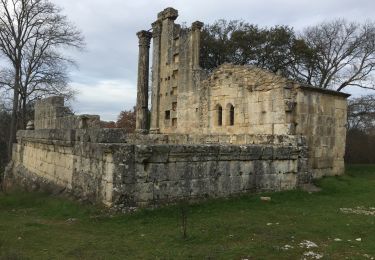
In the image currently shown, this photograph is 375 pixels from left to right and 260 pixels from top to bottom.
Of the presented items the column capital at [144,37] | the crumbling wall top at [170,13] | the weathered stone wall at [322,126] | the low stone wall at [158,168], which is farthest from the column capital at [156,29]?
the low stone wall at [158,168]

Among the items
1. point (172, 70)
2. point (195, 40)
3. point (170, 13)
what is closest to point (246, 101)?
point (195, 40)

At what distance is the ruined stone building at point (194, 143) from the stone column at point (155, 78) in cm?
19

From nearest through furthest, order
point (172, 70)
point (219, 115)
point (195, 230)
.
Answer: point (195, 230)
point (219, 115)
point (172, 70)

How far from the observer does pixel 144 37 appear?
2742cm

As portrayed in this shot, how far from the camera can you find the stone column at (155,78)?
26158mm

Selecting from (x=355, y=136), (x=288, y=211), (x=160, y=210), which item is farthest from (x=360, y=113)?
(x=160, y=210)

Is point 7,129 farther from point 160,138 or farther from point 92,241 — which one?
point 92,241

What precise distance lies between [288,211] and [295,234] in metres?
2.00

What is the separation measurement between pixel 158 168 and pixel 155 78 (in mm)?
18348

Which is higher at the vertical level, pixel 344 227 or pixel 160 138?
pixel 160 138

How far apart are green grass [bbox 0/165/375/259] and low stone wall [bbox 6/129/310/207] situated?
1.28 ft

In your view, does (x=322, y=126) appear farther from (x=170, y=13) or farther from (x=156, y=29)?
(x=156, y=29)

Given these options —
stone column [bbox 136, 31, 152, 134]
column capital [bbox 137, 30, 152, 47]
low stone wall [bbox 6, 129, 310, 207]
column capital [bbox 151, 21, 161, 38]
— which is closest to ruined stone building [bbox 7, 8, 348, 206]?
low stone wall [bbox 6, 129, 310, 207]

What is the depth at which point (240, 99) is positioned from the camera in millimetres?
16938
